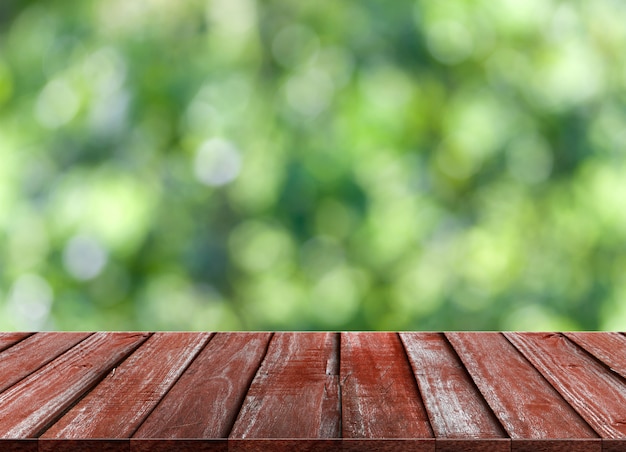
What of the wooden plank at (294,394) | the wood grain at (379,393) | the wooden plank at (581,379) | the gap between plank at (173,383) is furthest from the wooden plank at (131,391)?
the wooden plank at (581,379)

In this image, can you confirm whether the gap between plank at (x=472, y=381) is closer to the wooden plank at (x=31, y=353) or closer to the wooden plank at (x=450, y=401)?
the wooden plank at (x=450, y=401)

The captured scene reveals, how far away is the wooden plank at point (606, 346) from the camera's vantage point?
4.27 feet

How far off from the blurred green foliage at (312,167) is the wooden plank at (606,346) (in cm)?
144

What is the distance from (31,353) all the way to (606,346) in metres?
0.82

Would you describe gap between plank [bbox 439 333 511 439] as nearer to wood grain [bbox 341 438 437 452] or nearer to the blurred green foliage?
wood grain [bbox 341 438 437 452]

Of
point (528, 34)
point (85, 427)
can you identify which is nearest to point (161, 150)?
point (528, 34)

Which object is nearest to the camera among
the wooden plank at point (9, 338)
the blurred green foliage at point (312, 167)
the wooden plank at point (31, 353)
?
the wooden plank at point (31, 353)

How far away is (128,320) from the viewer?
299 centimetres

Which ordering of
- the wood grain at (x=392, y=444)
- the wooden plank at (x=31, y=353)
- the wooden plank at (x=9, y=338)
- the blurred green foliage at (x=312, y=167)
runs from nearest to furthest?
the wood grain at (x=392, y=444)
the wooden plank at (x=31, y=353)
the wooden plank at (x=9, y=338)
the blurred green foliage at (x=312, y=167)

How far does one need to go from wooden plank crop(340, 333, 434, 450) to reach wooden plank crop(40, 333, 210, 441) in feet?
0.69

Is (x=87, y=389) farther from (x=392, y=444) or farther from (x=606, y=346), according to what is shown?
(x=606, y=346)

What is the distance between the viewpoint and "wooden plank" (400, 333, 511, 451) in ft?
3.07

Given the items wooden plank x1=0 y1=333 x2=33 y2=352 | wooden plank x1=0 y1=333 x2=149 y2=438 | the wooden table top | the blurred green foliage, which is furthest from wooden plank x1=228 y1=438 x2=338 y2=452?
the blurred green foliage

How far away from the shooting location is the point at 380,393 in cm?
111
